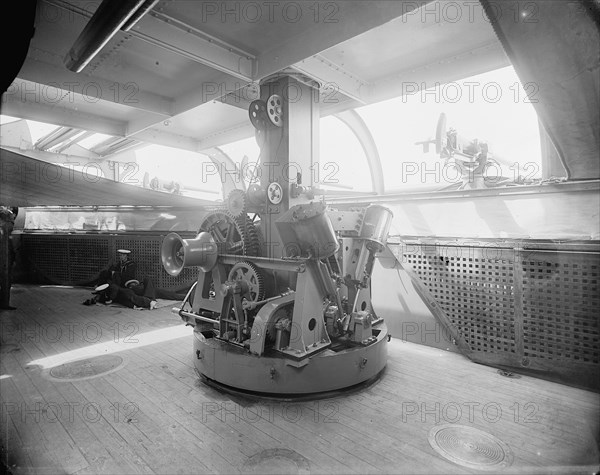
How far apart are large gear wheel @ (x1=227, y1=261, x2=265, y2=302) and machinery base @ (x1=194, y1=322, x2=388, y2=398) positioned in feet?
1.51

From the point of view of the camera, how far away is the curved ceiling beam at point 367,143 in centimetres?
538

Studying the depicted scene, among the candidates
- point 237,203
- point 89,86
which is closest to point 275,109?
point 237,203

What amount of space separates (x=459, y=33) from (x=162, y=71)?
9.62 ft

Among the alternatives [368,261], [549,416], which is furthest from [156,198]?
[549,416]

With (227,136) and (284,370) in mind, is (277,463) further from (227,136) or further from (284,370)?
(227,136)

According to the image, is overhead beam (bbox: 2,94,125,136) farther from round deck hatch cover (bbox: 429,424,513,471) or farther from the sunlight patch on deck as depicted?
round deck hatch cover (bbox: 429,424,513,471)

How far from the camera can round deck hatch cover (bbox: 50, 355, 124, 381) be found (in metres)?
2.96

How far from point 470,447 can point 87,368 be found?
10.3ft

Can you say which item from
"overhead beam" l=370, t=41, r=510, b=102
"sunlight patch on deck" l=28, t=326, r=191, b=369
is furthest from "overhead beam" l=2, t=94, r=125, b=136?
"overhead beam" l=370, t=41, r=510, b=102

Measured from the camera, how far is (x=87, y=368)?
123 inches

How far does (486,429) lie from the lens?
2.19 meters

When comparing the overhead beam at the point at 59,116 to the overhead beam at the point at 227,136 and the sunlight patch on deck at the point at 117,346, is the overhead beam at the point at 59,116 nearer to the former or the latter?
the overhead beam at the point at 227,136

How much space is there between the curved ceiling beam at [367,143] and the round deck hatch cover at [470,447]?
410 centimetres

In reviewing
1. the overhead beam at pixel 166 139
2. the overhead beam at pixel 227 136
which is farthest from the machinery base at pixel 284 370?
the overhead beam at pixel 166 139
